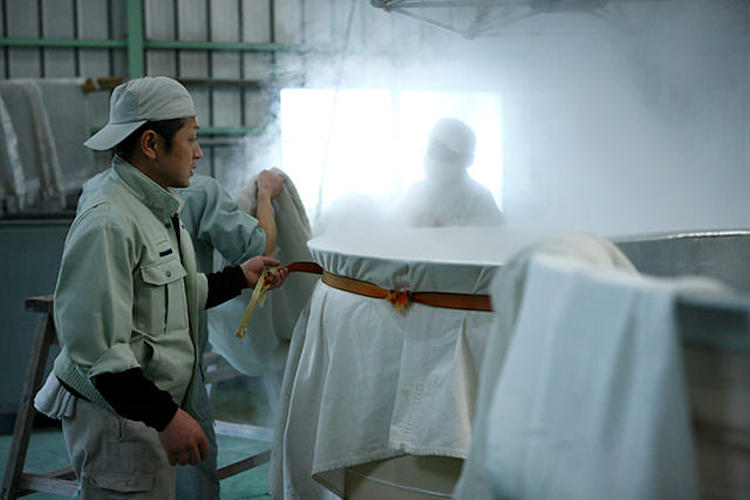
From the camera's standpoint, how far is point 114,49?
4645 millimetres

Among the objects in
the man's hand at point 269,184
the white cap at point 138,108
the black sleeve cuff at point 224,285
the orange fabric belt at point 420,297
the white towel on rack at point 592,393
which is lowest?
the black sleeve cuff at point 224,285

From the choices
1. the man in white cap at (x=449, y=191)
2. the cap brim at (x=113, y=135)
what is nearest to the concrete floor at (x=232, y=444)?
the man in white cap at (x=449, y=191)

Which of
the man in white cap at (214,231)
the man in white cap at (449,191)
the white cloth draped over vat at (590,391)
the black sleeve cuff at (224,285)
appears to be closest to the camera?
the white cloth draped over vat at (590,391)

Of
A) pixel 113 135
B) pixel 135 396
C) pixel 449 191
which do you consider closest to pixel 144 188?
pixel 113 135

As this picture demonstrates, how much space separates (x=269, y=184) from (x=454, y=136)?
905mm

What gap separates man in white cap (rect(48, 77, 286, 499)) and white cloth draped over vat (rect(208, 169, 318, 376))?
0.60 m

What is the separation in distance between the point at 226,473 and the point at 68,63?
3386mm

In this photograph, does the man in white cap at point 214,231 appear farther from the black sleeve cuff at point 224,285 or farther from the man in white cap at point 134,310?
the man in white cap at point 134,310

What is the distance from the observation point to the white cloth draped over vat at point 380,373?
1147 mm

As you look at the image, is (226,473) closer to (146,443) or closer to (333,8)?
(146,443)

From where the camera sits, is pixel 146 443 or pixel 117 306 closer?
pixel 117 306

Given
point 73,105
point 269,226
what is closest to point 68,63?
point 73,105

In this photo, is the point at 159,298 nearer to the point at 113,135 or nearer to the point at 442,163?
the point at 113,135

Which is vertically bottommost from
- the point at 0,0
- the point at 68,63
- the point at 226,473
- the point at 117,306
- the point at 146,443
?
the point at 226,473
